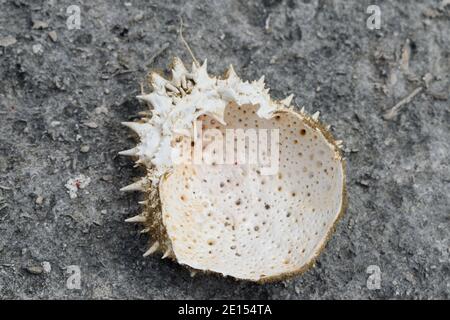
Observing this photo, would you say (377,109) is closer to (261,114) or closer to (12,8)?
(261,114)

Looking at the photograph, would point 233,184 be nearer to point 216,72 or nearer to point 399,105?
point 216,72

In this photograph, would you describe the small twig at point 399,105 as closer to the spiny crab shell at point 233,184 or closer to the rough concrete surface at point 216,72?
the rough concrete surface at point 216,72

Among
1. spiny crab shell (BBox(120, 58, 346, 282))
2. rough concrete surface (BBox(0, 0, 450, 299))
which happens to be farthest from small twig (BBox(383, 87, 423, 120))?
spiny crab shell (BBox(120, 58, 346, 282))

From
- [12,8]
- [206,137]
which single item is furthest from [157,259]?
[12,8]

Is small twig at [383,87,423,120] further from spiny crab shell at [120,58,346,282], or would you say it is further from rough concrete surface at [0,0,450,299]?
spiny crab shell at [120,58,346,282]

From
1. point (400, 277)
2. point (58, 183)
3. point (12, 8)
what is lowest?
point (400, 277)

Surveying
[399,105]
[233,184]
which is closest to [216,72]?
[233,184]
